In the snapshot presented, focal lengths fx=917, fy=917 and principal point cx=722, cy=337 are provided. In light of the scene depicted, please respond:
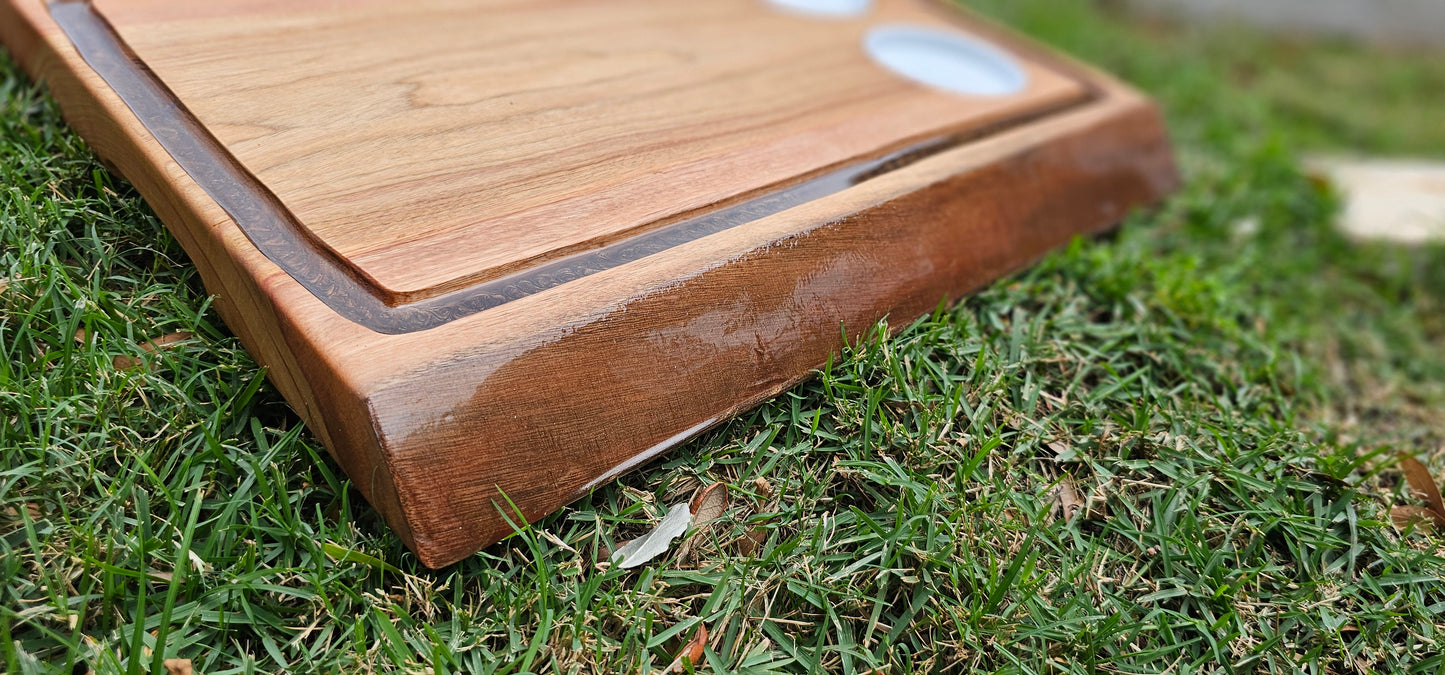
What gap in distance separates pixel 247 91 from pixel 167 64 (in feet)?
0.41

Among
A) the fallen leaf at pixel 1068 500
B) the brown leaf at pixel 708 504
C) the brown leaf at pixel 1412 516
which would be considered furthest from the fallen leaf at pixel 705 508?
the brown leaf at pixel 1412 516

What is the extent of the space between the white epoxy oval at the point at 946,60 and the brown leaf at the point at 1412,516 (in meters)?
1.03

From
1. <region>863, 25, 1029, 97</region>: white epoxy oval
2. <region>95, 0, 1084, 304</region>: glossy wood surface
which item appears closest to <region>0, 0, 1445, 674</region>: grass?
<region>95, 0, 1084, 304</region>: glossy wood surface

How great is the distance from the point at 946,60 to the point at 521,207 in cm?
126

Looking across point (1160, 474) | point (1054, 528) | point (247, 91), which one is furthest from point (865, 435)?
point (247, 91)

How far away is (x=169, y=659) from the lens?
3.16 feet

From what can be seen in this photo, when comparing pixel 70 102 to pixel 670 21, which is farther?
pixel 670 21

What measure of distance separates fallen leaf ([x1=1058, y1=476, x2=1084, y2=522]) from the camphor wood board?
338 mm

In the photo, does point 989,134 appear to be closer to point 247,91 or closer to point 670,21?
point 670,21

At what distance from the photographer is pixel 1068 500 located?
4.29 feet

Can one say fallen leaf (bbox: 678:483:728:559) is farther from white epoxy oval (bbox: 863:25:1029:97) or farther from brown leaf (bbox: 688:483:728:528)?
white epoxy oval (bbox: 863:25:1029:97)

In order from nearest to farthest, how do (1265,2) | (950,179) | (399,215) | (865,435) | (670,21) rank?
(399,215)
(865,435)
(950,179)
(670,21)
(1265,2)

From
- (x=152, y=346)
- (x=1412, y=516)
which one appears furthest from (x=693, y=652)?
(x=1412, y=516)

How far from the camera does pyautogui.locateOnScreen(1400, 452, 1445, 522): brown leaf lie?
4.64 ft
